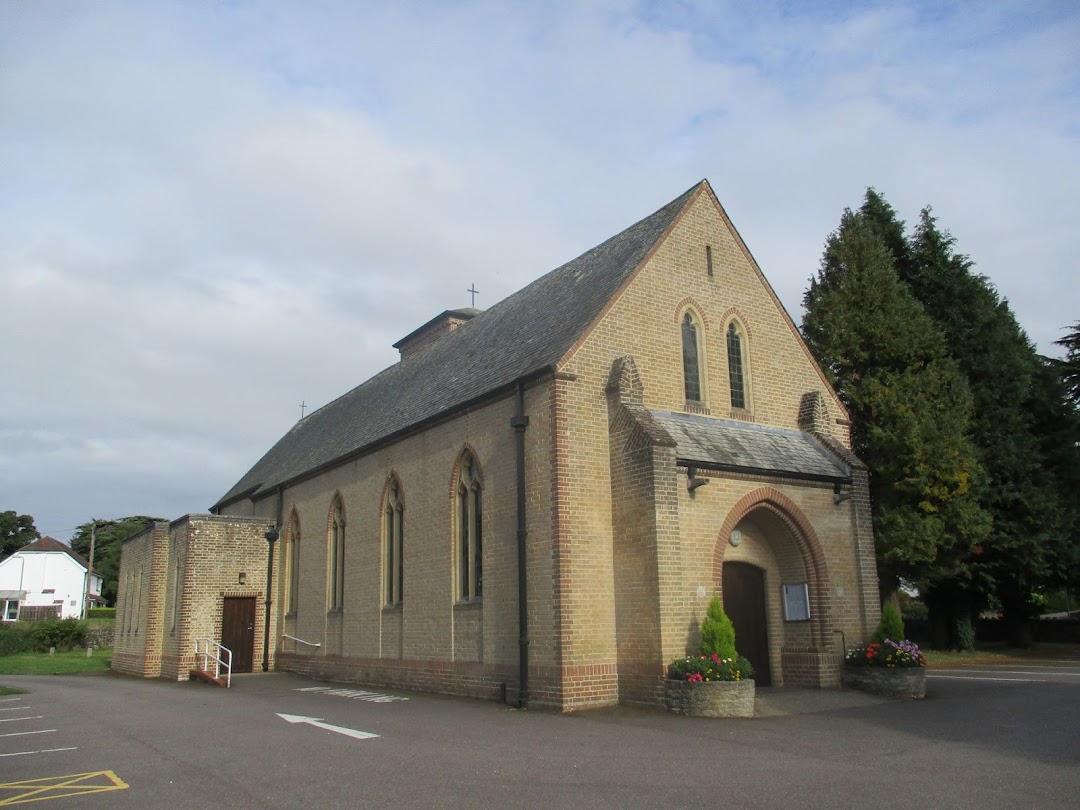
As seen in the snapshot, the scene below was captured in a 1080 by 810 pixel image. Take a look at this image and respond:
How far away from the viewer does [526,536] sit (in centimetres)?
1645

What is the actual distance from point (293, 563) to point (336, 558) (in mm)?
3356

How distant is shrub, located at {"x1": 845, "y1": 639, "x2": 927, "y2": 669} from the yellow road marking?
1311cm

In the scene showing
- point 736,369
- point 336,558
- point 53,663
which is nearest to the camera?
point 736,369

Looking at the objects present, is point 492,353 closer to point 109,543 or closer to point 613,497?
point 613,497

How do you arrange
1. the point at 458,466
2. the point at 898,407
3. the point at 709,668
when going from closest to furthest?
1. the point at 709,668
2. the point at 458,466
3. the point at 898,407

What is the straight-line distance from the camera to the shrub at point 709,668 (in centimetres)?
1398

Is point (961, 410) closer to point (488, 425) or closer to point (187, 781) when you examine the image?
point (488, 425)

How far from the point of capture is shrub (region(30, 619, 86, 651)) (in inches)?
1681

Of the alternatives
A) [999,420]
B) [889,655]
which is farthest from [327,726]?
[999,420]

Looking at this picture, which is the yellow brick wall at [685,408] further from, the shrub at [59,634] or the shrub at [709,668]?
the shrub at [59,634]

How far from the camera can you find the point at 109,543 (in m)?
101

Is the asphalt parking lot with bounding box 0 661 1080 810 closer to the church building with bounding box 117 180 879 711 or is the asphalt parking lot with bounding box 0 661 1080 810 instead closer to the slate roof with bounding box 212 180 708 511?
the church building with bounding box 117 180 879 711

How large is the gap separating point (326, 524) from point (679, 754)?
16.9 m

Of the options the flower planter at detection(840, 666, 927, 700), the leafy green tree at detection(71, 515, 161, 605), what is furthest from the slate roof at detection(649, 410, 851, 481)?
the leafy green tree at detection(71, 515, 161, 605)
